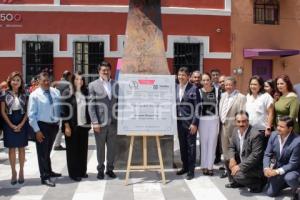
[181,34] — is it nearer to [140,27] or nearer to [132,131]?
[140,27]

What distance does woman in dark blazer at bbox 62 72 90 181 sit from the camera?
714cm

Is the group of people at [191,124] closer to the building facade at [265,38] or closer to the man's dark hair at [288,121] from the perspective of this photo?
the man's dark hair at [288,121]

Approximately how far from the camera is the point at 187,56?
Result: 632 inches

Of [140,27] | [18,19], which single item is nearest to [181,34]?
[18,19]

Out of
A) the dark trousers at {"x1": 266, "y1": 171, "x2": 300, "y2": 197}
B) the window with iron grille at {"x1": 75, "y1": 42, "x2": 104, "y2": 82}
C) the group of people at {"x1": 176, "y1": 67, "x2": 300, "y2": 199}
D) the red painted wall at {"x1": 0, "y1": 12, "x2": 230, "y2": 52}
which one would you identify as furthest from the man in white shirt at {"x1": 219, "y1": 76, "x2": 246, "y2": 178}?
the window with iron grille at {"x1": 75, "y1": 42, "x2": 104, "y2": 82}

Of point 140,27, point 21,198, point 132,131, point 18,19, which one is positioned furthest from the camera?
point 18,19

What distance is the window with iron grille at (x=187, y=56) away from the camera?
15.9 metres

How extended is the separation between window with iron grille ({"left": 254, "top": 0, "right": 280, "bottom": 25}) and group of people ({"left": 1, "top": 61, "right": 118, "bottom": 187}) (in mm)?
10680

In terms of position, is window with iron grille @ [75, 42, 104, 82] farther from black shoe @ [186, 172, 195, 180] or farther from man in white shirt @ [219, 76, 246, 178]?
black shoe @ [186, 172, 195, 180]

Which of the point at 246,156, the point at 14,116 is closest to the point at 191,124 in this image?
the point at 246,156

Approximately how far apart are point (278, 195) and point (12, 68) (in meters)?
11.4

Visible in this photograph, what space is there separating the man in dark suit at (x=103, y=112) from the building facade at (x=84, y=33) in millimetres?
8294

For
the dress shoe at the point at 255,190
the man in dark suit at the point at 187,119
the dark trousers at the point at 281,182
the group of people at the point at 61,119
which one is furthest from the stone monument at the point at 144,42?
the dark trousers at the point at 281,182

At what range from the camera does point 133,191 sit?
657cm
